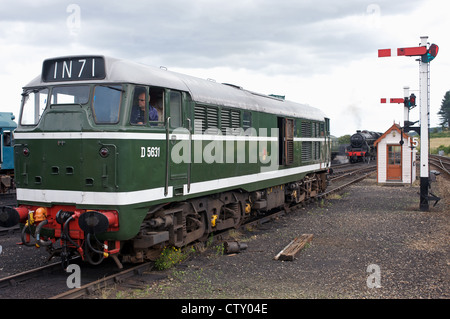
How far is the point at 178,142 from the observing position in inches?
334

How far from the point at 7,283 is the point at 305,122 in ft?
38.5

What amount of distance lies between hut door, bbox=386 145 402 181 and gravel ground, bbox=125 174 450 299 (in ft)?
36.0

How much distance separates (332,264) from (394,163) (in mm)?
18508

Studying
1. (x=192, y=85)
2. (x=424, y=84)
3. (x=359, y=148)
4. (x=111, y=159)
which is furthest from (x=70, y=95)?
(x=359, y=148)

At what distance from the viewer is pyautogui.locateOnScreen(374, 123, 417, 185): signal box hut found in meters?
24.9

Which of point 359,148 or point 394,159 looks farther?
point 359,148

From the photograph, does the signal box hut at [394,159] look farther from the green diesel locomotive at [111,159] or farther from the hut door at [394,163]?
the green diesel locomotive at [111,159]

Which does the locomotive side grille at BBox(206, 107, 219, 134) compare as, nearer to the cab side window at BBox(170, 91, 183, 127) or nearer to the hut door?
the cab side window at BBox(170, 91, 183, 127)

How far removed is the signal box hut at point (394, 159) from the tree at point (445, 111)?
336 feet

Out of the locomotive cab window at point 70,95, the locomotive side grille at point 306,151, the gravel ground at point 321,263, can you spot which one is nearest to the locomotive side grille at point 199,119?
the locomotive cab window at point 70,95

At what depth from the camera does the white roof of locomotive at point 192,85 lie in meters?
7.49

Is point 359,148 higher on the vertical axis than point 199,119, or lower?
lower

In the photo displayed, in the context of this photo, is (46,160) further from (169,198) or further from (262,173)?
(262,173)

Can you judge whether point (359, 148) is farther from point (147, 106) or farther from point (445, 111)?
point (445, 111)
